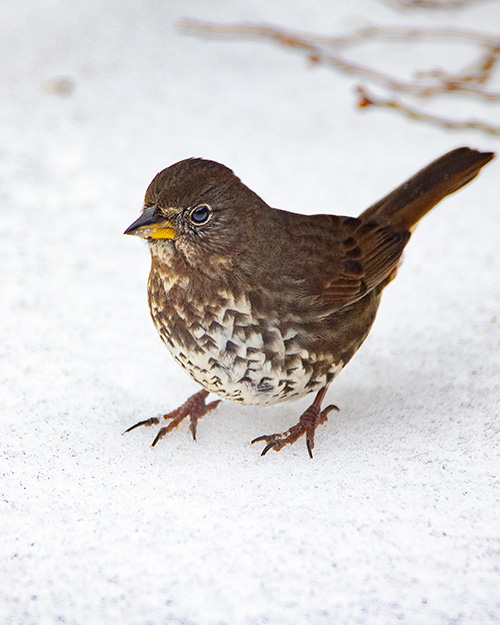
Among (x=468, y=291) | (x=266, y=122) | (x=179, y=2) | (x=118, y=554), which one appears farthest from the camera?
(x=179, y=2)

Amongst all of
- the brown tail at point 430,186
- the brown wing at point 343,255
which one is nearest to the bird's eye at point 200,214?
the brown wing at point 343,255

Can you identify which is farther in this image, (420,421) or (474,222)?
(474,222)

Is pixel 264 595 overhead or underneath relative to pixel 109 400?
overhead

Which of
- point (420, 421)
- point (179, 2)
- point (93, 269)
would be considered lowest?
point (93, 269)

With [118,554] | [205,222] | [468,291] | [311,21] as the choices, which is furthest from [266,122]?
[118,554]

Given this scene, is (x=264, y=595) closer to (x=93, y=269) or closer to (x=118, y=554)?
(x=118, y=554)

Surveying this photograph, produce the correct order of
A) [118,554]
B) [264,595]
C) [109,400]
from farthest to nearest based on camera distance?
[109,400], [118,554], [264,595]

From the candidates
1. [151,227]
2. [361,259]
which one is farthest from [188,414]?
[361,259]

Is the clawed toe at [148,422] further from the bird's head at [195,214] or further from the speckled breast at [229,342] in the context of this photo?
the bird's head at [195,214]

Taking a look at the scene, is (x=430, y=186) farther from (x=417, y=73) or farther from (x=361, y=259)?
(x=417, y=73)
